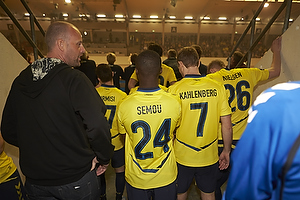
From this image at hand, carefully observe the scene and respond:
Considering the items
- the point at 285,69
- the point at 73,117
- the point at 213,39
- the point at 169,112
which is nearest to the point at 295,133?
the point at 169,112

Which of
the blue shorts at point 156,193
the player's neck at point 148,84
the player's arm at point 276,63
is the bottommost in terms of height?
the blue shorts at point 156,193

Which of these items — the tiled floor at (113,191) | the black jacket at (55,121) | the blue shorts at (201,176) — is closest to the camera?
the black jacket at (55,121)

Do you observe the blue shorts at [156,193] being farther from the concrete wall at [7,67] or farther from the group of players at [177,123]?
the concrete wall at [7,67]

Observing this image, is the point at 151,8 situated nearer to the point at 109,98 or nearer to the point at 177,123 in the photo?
the point at 109,98

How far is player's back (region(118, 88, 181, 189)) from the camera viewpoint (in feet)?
4.69

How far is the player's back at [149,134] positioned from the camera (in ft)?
4.69

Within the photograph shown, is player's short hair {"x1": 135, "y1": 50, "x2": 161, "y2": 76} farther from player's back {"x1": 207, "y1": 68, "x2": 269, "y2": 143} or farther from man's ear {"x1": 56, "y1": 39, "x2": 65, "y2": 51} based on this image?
player's back {"x1": 207, "y1": 68, "x2": 269, "y2": 143}

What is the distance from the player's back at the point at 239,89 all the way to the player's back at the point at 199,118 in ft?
1.24

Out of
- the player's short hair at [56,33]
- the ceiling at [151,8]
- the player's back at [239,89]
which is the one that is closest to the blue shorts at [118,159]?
the player's back at [239,89]

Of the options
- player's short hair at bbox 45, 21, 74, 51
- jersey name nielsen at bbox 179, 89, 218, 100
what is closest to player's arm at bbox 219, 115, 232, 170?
jersey name nielsen at bbox 179, 89, 218, 100

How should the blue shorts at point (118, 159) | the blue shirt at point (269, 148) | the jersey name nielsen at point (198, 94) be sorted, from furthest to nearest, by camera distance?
the blue shorts at point (118, 159) < the jersey name nielsen at point (198, 94) < the blue shirt at point (269, 148)

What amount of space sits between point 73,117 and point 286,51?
2.31 metres

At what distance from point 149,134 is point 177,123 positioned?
0.30 m

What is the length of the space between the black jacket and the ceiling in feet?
26.4
